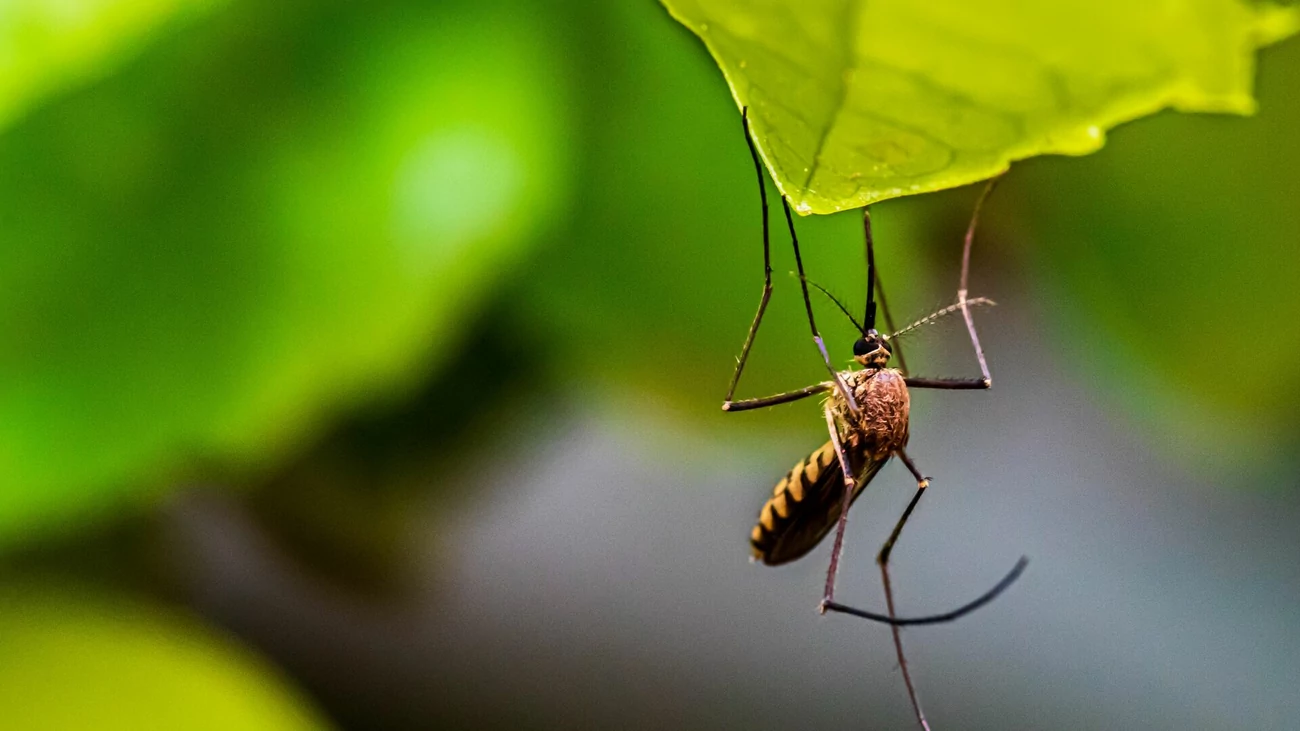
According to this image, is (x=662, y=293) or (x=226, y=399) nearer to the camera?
(x=226, y=399)

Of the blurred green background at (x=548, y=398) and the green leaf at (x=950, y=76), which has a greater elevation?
the blurred green background at (x=548, y=398)

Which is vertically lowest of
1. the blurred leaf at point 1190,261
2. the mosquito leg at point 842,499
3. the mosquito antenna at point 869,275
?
the mosquito leg at point 842,499

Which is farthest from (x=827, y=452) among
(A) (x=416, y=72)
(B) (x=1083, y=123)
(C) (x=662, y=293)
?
(B) (x=1083, y=123)

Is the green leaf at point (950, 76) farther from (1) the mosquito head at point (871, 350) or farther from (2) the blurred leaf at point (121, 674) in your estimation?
(2) the blurred leaf at point (121, 674)

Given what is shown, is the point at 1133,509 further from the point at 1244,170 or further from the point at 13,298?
the point at 13,298

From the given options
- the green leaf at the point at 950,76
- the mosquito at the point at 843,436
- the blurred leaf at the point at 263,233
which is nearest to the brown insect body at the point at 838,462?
the mosquito at the point at 843,436

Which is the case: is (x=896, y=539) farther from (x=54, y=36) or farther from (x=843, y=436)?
(x=54, y=36)

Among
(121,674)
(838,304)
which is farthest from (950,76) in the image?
(121,674)
